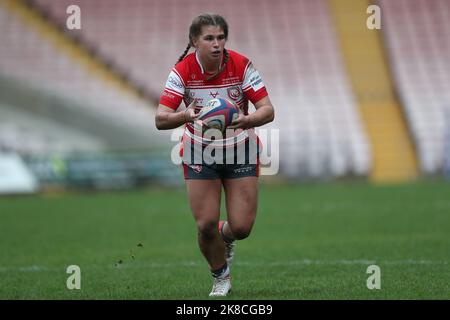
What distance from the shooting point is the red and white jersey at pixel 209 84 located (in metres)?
7.40

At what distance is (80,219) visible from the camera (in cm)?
1553

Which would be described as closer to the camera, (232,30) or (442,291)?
(442,291)

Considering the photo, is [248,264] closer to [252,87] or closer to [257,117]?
[252,87]

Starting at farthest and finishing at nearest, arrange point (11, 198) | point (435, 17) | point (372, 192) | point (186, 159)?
point (435, 17) < point (11, 198) < point (372, 192) < point (186, 159)

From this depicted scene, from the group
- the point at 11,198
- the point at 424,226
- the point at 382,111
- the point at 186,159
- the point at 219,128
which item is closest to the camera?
the point at 219,128

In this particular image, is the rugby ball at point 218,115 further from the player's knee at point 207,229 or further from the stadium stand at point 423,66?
the stadium stand at point 423,66

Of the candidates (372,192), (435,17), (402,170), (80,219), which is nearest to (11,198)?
(80,219)

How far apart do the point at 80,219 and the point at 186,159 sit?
8280 millimetres

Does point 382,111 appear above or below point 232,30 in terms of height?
below

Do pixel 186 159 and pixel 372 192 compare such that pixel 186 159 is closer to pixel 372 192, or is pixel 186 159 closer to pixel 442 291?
pixel 442 291

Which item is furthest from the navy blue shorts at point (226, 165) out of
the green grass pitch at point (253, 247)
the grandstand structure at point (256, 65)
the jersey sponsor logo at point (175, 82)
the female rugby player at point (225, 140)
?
the grandstand structure at point (256, 65)

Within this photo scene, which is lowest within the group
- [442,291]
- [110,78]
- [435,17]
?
[442,291]

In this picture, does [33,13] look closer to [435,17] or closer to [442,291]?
[435,17]

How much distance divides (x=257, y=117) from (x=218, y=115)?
357 millimetres
